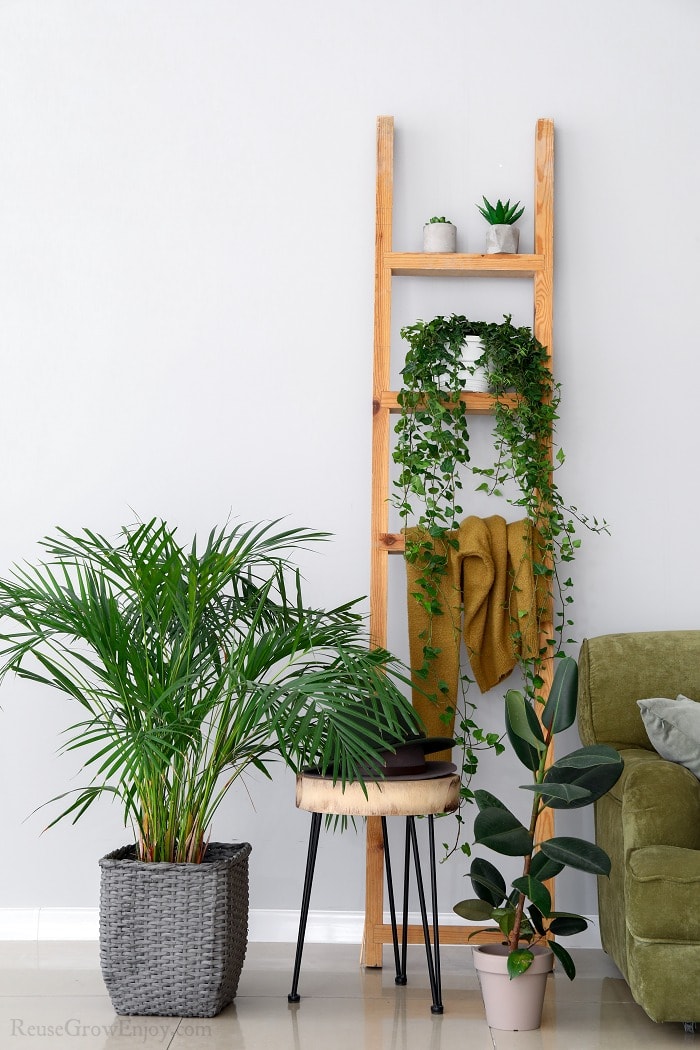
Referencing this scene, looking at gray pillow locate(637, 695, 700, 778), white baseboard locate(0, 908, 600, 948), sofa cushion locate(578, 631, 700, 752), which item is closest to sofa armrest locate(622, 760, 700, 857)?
gray pillow locate(637, 695, 700, 778)

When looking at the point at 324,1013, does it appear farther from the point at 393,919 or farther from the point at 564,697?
the point at 564,697

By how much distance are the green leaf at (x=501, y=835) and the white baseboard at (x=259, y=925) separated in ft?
2.44

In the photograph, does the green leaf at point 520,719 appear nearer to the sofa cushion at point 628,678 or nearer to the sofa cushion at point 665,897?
the sofa cushion at point 665,897

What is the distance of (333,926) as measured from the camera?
267 cm

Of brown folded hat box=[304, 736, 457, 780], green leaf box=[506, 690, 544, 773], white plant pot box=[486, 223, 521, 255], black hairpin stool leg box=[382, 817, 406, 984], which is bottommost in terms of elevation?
black hairpin stool leg box=[382, 817, 406, 984]

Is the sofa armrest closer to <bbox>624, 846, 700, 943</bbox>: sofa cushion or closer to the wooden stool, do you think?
<bbox>624, 846, 700, 943</bbox>: sofa cushion

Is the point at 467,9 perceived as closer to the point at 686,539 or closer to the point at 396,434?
the point at 396,434

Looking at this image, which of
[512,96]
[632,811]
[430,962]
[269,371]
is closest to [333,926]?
[430,962]

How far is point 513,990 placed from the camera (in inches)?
80.9

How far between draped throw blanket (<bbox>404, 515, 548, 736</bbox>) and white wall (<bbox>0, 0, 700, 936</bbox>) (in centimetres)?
29

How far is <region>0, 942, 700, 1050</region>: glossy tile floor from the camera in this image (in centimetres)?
202

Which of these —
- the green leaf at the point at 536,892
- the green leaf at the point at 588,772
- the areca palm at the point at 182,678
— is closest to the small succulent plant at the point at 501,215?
the areca palm at the point at 182,678

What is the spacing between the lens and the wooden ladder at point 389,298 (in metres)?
2.59

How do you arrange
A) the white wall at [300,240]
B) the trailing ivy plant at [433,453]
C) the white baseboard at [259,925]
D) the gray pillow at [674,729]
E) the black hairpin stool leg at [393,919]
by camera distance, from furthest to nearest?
the white wall at [300,240]
the white baseboard at [259,925]
the trailing ivy plant at [433,453]
the black hairpin stool leg at [393,919]
the gray pillow at [674,729]
